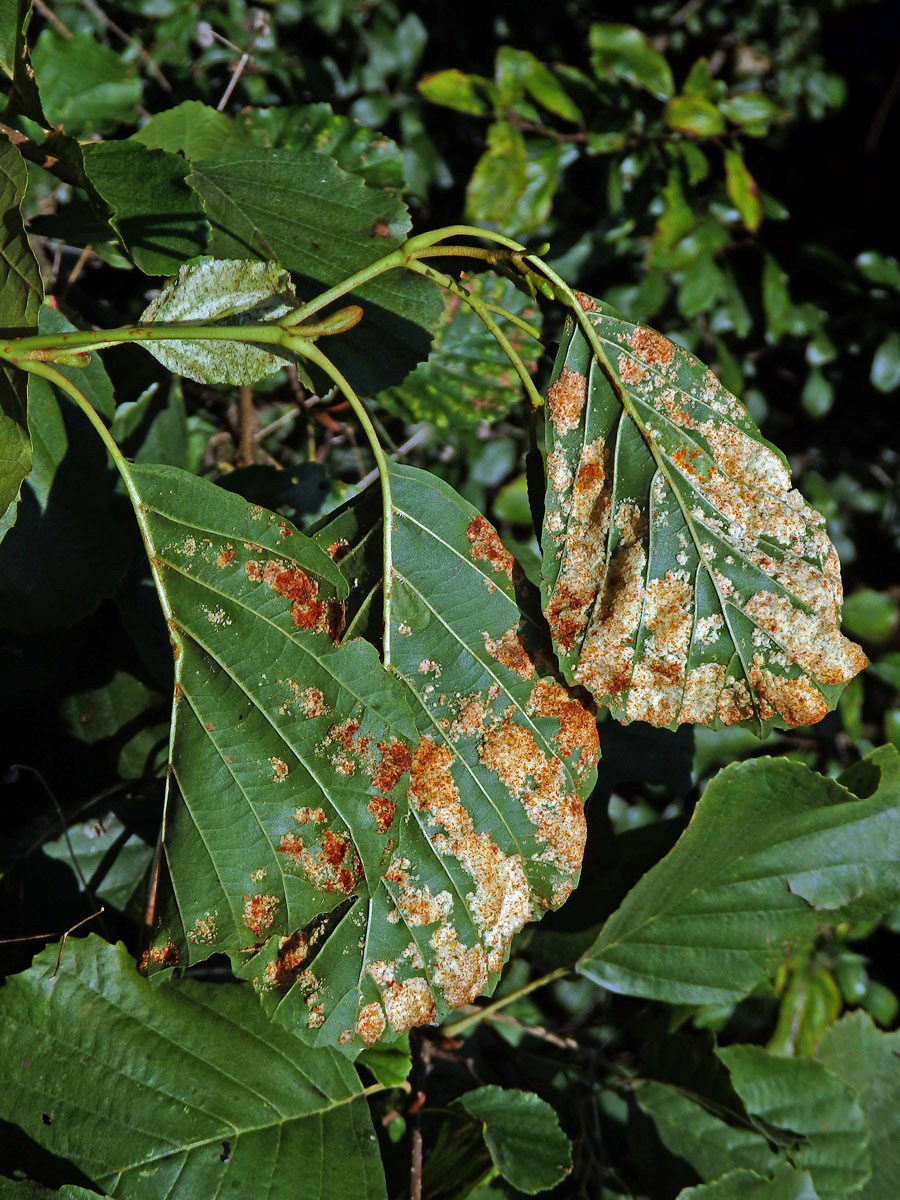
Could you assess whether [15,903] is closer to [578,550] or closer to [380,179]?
[578,550]

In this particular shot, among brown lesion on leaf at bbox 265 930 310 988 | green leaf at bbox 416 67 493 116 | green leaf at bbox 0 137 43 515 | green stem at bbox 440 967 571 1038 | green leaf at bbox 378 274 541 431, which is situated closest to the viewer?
green leaf at bbox 0 137 43 515

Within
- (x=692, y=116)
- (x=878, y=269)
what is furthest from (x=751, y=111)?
(x=878, y=269)

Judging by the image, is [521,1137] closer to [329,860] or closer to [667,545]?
[329,860]

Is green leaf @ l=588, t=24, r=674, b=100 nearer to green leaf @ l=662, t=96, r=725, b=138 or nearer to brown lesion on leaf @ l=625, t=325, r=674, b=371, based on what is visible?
green leaf @ l=662, t=96, r=725, b=138

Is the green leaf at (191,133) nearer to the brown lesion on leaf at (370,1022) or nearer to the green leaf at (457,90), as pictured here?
the green leaf at (457,90)

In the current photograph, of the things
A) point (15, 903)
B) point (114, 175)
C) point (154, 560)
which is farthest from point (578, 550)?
point (15, 903)

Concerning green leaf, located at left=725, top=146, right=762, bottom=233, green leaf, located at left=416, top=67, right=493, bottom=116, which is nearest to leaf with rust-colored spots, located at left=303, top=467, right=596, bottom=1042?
green leaf, located at left=416, top=67, right=493, bottom=116

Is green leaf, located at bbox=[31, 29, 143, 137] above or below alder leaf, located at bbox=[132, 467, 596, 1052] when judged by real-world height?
above
